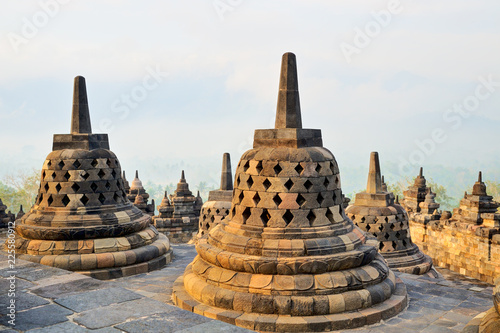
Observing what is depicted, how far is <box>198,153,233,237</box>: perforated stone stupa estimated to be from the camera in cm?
1276

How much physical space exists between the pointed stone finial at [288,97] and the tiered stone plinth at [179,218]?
45.4ft

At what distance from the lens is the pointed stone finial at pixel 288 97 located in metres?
6.43

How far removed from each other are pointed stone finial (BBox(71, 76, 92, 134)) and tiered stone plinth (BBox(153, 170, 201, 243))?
11025 millimetres

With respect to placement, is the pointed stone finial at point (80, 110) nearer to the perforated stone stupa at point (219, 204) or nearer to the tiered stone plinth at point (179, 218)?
the perforated stone stupa at point (219, 204)

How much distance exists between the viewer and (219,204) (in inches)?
506

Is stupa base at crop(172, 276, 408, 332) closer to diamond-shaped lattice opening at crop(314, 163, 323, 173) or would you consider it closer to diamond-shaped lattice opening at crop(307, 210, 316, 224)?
diamond-shaped lattice opening at crop(307, 210, 316, 224)

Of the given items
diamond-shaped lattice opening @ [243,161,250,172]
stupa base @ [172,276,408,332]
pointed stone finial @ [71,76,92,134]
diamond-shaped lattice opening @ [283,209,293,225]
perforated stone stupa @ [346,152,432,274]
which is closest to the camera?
stupa base @ [172,276,408,332]

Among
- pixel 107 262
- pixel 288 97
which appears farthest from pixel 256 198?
pixel 107 262

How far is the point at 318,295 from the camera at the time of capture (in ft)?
18.1

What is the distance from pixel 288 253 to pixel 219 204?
7290 millimetres

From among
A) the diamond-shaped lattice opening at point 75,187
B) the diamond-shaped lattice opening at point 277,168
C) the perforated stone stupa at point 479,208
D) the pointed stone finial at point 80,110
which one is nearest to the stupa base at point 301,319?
the diamond-shaped lattice opening at point 277,168

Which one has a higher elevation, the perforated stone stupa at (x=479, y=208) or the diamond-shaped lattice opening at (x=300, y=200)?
the diamond-shaped lattice opening at (x=300, y=200)

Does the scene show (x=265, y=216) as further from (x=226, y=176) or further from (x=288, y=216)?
(x=226, y=176)

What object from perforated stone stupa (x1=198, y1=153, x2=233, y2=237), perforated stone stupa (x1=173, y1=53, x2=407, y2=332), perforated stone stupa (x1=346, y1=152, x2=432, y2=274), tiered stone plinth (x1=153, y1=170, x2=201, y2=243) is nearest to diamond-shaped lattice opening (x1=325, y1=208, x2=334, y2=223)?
perforated stone stupa (x1=173, y1=53, x2=407, y2=332)
